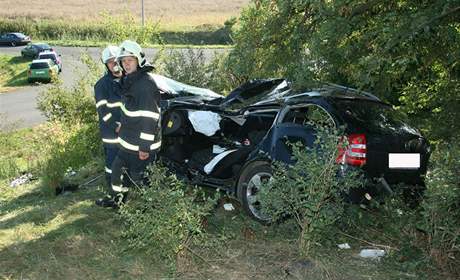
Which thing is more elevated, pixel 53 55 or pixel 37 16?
pixel 37 16

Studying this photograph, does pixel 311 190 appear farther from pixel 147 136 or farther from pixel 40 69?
pixel 40 69

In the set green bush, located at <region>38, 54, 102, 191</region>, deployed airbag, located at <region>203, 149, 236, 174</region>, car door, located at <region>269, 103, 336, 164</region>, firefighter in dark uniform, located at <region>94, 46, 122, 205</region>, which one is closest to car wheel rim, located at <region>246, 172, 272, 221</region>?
car door, located at <region>269, 103, 336, 164</region>

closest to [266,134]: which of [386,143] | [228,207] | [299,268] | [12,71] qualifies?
[228,207]

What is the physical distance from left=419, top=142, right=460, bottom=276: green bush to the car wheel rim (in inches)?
72.9

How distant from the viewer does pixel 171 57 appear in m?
12.3

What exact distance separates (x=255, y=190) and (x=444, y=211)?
220 cm

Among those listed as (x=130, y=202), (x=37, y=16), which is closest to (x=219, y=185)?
(x=130, y=202)

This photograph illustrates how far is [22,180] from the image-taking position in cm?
1086

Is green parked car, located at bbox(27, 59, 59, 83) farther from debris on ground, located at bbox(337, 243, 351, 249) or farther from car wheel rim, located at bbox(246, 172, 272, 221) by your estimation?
debris on ground, located at bbox(337, 243, 351, 249)

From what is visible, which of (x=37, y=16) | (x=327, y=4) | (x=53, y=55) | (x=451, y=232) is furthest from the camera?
(x=37, y=16)

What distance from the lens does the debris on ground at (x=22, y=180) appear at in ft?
34.4

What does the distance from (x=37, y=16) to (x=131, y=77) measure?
70.2 metres

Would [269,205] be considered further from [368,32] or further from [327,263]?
[368,32]

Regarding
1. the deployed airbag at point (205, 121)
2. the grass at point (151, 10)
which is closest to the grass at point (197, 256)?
the deployed airbag at point (205, 121)
